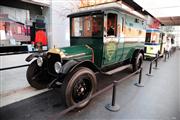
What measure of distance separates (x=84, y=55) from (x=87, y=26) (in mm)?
914

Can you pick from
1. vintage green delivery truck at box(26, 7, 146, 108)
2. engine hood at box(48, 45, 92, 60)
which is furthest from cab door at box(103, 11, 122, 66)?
engine hood at box(48, 45, 92, 60)

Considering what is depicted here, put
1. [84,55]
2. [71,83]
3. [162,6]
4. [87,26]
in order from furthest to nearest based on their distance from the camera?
1. [162,6]
2. [87,26]
3. [84,55]
4. [71,83]

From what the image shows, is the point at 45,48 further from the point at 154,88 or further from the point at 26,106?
the point at 154,88

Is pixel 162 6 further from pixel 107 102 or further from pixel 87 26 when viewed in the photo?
pixel 107 102

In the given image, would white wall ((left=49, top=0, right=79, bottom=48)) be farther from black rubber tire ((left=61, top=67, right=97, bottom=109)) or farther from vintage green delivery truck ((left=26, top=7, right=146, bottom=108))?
black rubber tire ((left=61, top=67, right=97, bottom=109))

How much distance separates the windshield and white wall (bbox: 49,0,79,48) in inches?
95.9

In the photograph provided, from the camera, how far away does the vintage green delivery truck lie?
2.59 m

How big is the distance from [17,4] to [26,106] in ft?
13.7

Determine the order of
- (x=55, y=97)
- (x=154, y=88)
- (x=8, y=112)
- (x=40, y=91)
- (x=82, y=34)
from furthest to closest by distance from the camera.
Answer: (x=154, y=88) < (x=82, y=34) < (x=40, y=91) < (x=55, y=97) < (x=8, y=112)

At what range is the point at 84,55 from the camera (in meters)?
3.10

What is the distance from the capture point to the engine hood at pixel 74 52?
9.19ft

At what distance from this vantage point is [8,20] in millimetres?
4879

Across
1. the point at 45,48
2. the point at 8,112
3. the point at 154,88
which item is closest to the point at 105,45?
the point at 154,88

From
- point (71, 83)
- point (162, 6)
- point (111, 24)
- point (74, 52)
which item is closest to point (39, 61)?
point (74, 52)
